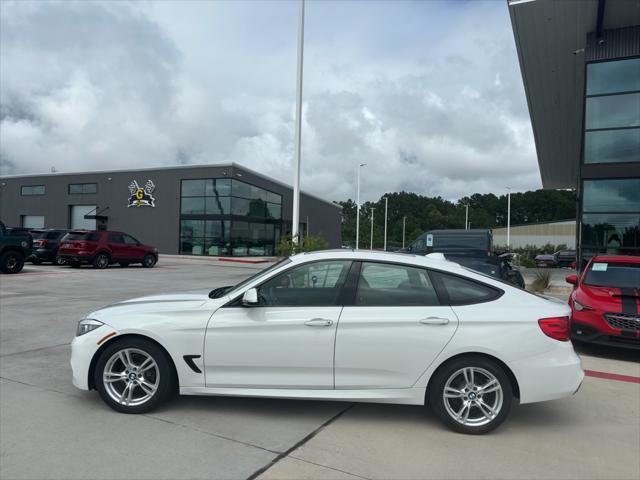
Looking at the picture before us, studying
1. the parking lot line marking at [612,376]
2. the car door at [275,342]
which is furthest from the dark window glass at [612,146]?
the car door at [275,342]

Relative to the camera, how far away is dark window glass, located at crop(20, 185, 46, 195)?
145 ft

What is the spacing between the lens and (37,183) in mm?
44438

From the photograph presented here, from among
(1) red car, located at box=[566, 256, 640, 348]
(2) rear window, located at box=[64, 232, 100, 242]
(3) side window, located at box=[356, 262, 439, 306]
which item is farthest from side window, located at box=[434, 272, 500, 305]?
(2) rear window, located at box=[64, 232, 100, 242]

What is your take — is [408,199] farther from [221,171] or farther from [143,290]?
[143,290]

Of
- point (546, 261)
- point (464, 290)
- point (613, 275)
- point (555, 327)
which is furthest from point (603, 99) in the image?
point (546, 261)

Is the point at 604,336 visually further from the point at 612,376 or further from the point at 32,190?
the point at 32,190

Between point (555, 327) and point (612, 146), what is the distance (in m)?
14.8

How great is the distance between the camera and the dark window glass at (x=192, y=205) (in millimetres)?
36719

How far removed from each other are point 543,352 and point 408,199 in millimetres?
125263

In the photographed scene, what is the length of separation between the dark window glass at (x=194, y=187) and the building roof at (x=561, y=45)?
2354cm

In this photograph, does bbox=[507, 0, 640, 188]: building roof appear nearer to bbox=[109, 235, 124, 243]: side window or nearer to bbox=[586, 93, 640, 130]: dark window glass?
bbox=[586, 93, 640, 130]: dark window glass

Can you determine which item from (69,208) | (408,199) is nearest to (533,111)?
(69,208)

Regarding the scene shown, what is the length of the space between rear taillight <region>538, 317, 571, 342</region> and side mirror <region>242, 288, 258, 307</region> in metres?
2.34

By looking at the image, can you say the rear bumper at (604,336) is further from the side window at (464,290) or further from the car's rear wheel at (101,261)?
the car's rear wheel at (101,261)
